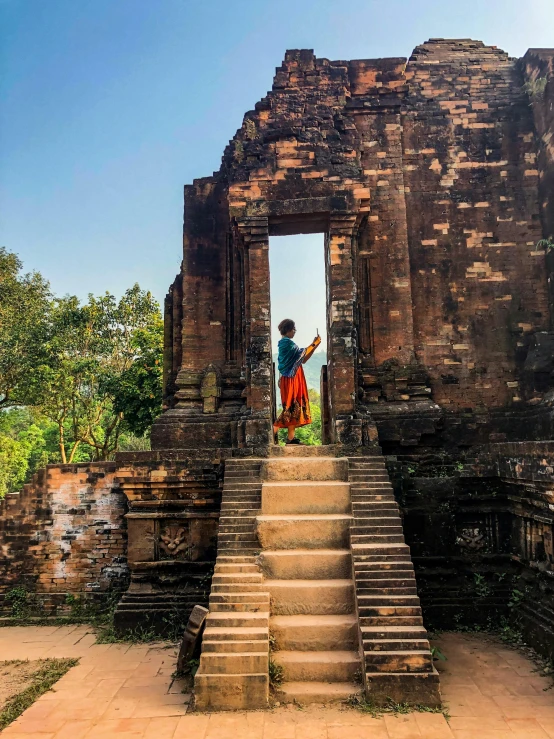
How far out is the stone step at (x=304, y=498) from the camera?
6.75 meters

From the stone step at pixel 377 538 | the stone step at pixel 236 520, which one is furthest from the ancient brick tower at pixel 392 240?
the stone step at pixel 377 538

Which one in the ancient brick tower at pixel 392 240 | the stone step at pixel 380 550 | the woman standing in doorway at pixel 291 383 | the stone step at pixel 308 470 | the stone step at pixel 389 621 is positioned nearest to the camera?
the stone step at pixel 389 621

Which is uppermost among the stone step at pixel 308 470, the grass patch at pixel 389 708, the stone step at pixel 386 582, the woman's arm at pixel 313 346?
the woman's arm at pixel 313 346

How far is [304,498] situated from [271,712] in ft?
8.03

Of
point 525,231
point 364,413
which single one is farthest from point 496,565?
point 525,231

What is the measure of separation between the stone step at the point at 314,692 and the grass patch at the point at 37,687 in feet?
7.63

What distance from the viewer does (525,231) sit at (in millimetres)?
9992

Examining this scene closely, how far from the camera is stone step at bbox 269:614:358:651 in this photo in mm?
5480

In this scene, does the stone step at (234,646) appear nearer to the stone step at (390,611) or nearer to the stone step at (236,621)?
the stone step at (236,621)

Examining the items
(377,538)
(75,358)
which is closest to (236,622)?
(377,538)

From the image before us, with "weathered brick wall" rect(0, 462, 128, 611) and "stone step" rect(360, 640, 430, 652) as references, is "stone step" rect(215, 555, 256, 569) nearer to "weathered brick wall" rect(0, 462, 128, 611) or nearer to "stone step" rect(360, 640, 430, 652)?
"stone step" rect(360, 640, 430, 652)

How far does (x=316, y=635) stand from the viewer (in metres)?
5.50

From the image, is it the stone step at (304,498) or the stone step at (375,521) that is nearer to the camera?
the stone step at (375,521)

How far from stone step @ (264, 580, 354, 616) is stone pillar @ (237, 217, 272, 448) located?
9.46 ft
